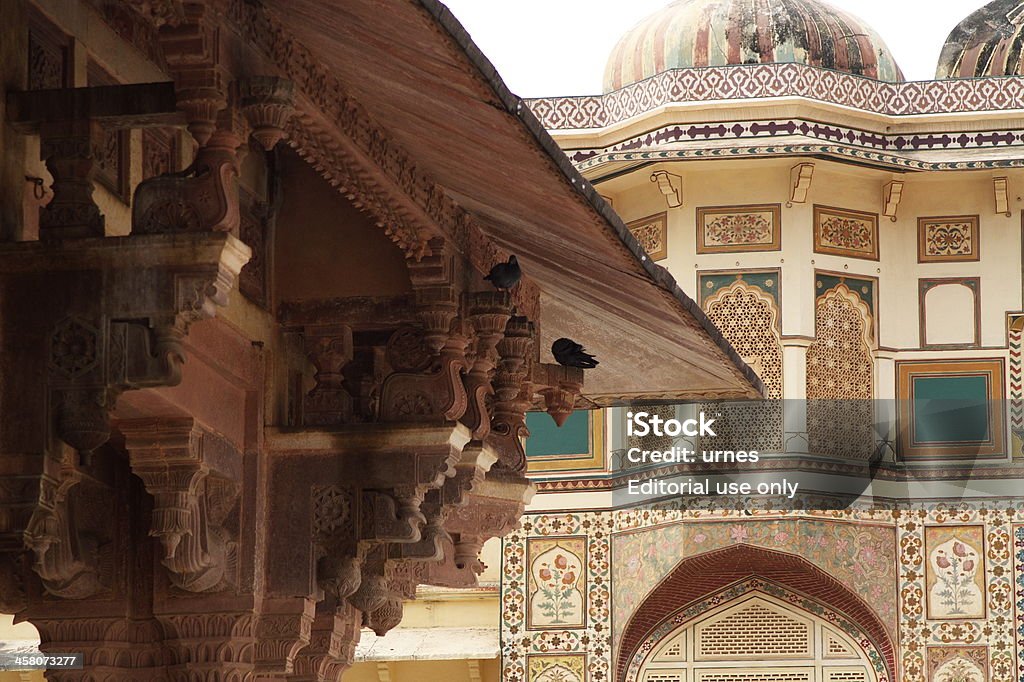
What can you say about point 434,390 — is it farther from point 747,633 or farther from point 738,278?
point 747,633

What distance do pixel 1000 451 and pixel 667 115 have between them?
352cm

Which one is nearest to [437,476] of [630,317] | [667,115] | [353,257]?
[353,257]

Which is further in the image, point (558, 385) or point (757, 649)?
point (757, 649)

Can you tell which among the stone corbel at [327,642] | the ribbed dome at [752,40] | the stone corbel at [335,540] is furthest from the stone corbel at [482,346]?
the ribbed dome at [752,40]

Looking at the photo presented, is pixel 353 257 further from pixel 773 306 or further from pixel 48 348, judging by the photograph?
pixel 773 306

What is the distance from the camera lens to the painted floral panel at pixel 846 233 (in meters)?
14.4

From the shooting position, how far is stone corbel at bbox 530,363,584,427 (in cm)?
696

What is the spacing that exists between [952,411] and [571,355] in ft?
26.6

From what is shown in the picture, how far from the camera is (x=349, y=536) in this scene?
568 centimetres

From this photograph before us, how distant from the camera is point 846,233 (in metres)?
14.5

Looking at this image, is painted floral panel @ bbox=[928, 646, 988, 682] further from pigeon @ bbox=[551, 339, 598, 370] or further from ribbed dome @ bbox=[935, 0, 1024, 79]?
pigeon @ bbox=[551, 339, 598, 370]

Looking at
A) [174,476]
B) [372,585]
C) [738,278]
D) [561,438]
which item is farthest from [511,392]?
[561,438]

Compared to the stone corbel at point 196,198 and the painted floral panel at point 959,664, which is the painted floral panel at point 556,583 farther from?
the stone corbel at point 196,198

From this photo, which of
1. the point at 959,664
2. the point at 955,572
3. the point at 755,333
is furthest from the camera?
the point at 755,333
